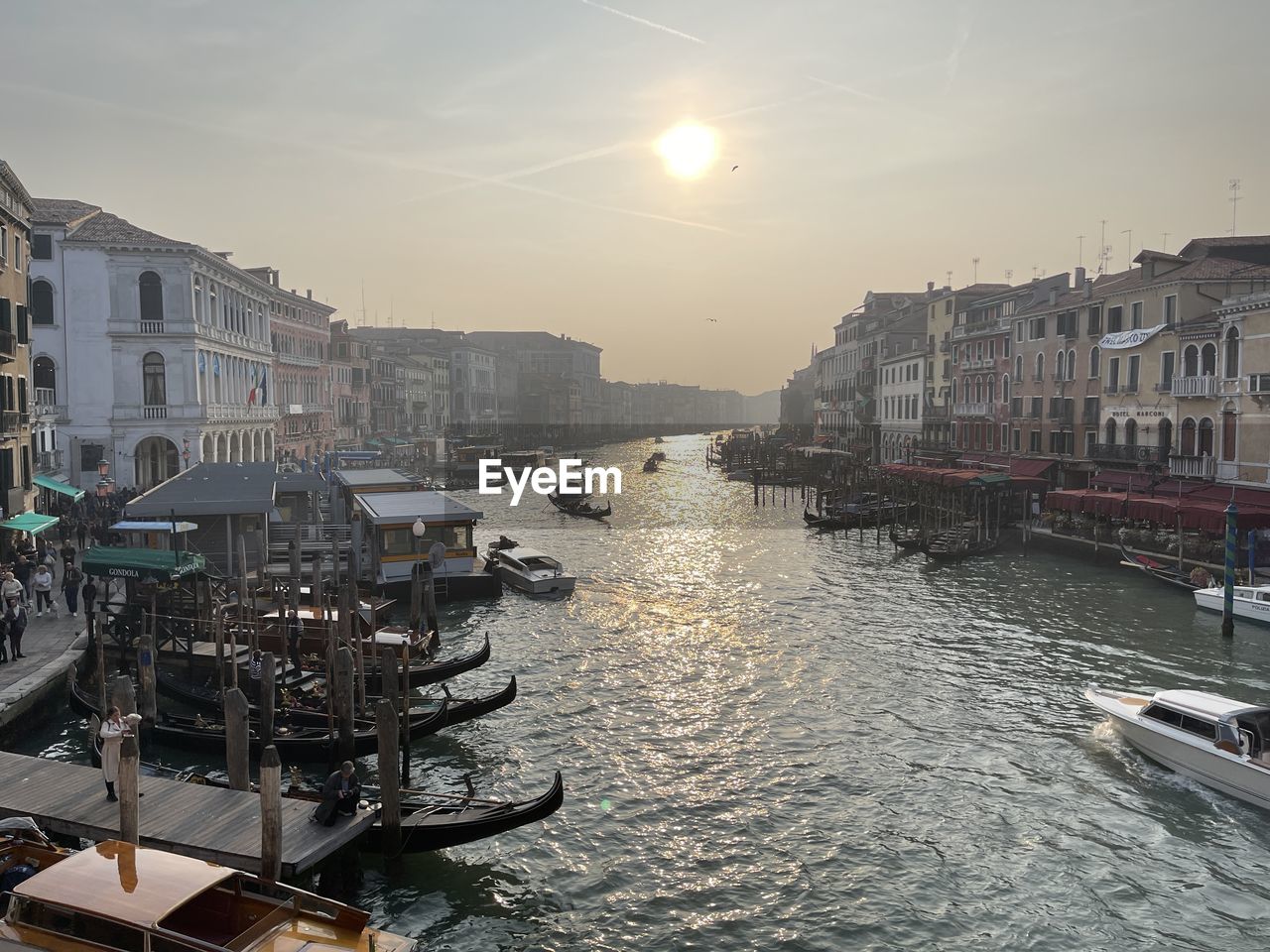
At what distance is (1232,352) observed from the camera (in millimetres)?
35812

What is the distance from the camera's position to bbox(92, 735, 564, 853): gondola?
12.9m

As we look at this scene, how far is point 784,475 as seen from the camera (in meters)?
82.9

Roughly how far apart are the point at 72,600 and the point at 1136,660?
85.9 ft

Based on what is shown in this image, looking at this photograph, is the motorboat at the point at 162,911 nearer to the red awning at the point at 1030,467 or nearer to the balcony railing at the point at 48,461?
the balcony railing at the point at 48,461

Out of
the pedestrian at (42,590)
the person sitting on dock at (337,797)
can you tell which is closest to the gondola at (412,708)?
the person sitting on dock at (337,797)

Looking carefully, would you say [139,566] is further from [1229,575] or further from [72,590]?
[1229,575]

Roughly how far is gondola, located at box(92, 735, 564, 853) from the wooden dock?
15.4 inches

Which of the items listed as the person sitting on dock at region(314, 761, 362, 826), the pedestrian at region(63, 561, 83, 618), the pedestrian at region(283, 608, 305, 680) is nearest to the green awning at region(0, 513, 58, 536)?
the pedestrian at region(63, 561, 83, 618)

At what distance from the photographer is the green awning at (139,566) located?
70.9 feet

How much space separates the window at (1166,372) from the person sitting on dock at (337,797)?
38.1 meters

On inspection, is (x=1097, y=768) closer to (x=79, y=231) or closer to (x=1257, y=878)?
(x=1257, y=878)

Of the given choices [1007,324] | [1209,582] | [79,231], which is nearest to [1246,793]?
[1209,582]

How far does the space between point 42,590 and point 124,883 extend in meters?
16.4

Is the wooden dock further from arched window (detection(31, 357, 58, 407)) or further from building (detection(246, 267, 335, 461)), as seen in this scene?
building (detection(246, 267, 335, 461))
